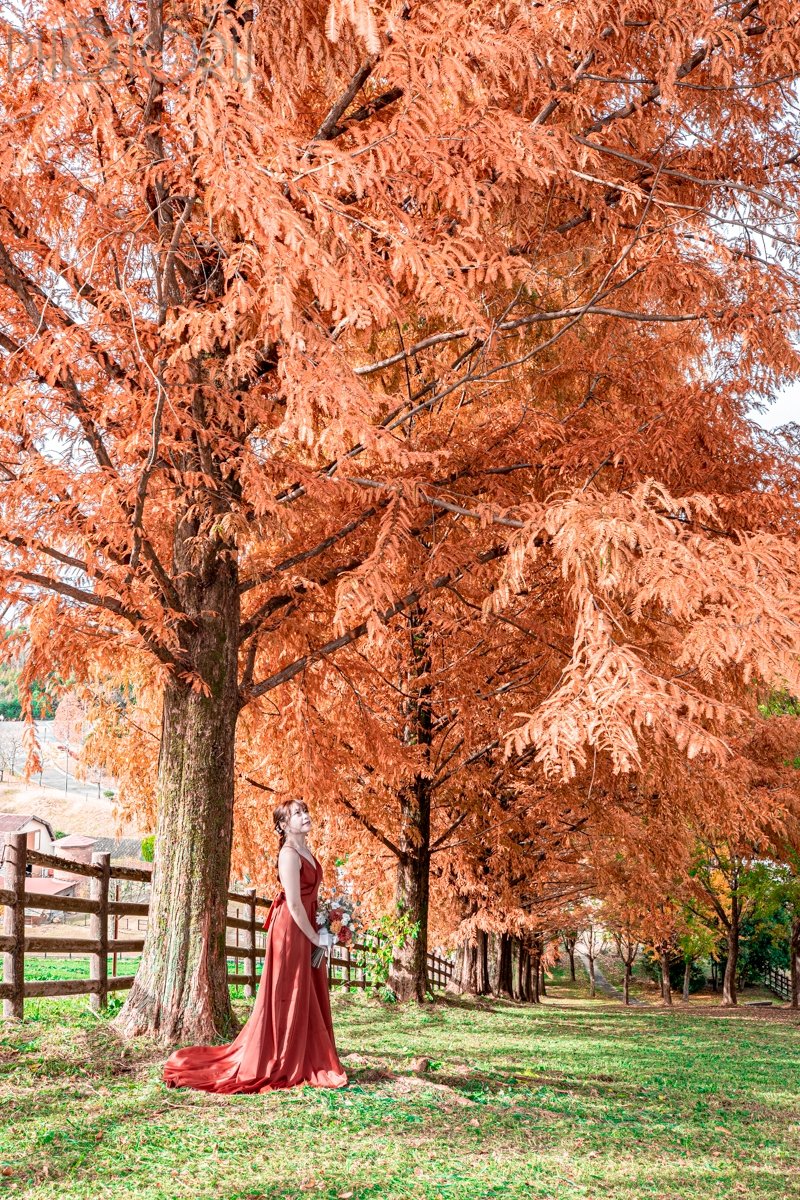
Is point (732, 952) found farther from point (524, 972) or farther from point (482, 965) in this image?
point (482, 965)

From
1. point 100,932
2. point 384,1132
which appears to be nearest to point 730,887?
point 100,932

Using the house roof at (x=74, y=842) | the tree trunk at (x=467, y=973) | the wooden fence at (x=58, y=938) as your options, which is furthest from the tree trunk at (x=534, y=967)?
the house roof at (x=74, y=842)

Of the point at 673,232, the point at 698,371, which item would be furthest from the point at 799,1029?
the point at 673,232

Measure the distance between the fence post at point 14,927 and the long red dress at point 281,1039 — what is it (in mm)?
1670

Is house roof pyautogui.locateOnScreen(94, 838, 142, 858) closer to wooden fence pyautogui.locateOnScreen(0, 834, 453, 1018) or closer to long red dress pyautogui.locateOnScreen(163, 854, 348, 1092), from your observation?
wooden fence pyautogui.locateOnScreen(0, 834, 453, 1018)

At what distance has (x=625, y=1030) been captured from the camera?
50.9 feet

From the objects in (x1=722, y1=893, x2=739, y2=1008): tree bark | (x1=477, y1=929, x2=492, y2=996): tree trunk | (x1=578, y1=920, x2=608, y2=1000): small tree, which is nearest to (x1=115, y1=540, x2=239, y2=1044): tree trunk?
(x1=477, y1=929, x2=492, y2=996): tree trunk

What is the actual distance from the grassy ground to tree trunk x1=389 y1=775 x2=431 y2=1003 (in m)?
4.76

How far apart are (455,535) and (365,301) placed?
3.08 metres

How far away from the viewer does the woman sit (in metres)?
5.79

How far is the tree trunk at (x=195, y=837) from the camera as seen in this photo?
21.9 feet

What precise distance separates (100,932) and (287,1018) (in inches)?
120

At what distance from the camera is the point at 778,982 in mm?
40938

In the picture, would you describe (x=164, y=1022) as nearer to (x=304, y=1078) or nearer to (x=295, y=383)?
(x=304, y=1078)
